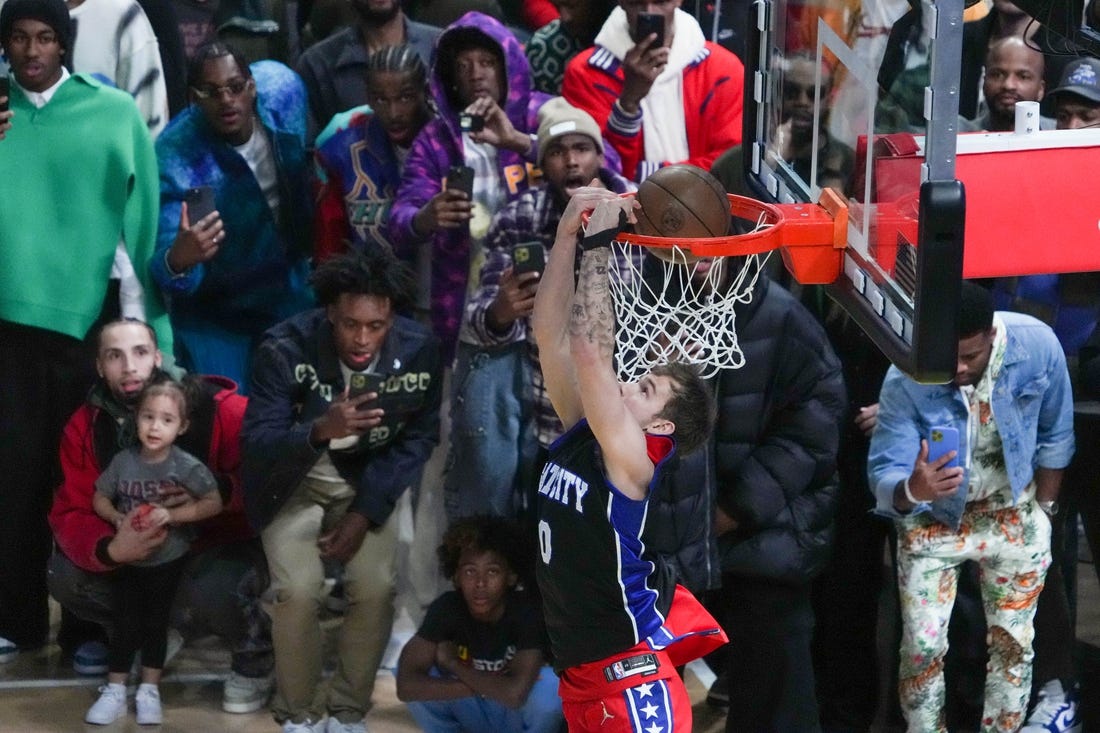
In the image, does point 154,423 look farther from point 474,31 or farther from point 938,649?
point 938,649

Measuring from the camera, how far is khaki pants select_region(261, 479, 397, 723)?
271 inches

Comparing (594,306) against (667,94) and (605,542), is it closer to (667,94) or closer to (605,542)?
(605,542)

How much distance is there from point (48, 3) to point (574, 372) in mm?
3350

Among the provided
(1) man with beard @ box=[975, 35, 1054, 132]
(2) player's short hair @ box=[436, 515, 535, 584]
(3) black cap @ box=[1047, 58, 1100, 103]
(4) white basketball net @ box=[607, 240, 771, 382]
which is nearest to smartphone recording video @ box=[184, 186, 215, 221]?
(2) player's short hair @ box=[436, 515, 535, 584]

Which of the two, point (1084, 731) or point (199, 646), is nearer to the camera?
point (1084, 731)

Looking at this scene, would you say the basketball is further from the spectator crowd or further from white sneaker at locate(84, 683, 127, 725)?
white sneaker at locate(84, 683, 127, 725)

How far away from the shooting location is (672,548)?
6199 mm

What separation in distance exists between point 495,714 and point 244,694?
118cm

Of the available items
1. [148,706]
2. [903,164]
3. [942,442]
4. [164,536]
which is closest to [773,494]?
[942,442]

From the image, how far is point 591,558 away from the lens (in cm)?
512

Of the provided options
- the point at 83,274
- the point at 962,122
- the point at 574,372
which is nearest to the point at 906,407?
the point at 962,122

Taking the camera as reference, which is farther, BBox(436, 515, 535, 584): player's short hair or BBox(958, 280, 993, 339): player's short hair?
BBox(436, 515, 535, 584): player's short hair

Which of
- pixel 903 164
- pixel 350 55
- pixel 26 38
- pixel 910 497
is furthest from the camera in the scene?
pixel 350 55

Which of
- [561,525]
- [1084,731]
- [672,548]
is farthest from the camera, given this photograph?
[1084,731]
